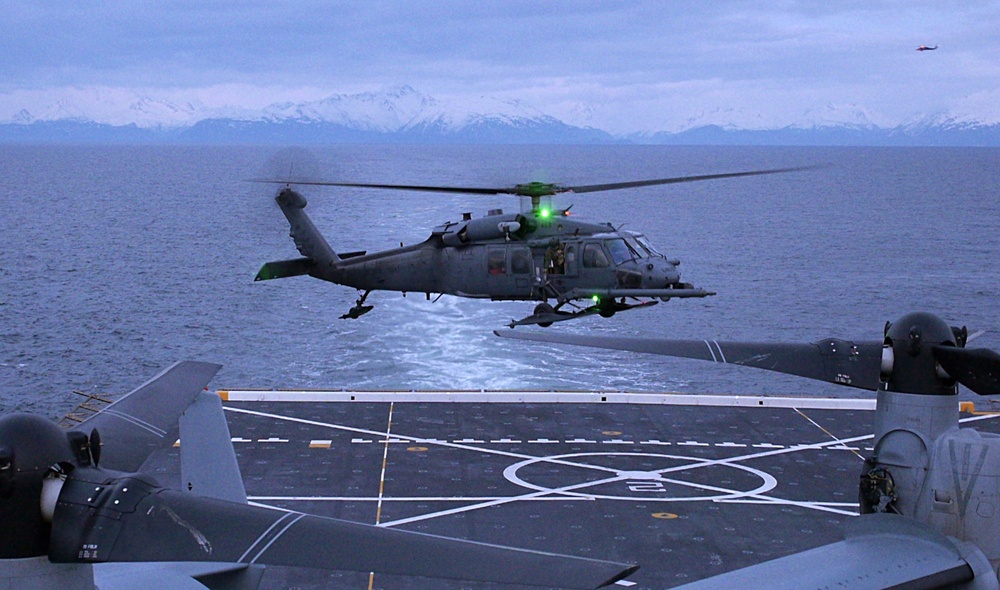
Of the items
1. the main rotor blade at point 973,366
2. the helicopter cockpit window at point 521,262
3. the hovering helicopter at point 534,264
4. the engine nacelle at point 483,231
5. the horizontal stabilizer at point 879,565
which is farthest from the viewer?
the engine nacelle at point 483,231

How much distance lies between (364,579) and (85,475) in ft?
72.0

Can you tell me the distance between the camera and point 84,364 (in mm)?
65562

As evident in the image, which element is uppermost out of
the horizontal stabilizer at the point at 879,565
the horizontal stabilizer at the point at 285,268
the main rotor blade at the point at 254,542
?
the main rotor blade at the point at 254,542

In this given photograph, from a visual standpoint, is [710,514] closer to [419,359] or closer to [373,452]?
[373,452]

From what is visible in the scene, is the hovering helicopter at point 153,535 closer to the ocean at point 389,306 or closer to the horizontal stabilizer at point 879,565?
the horizontal stabilizer at point 879,565

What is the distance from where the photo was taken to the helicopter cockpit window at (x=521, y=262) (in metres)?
35.1

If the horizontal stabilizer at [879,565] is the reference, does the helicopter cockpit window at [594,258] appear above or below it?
above

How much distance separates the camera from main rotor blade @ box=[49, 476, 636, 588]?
7203 millimetres

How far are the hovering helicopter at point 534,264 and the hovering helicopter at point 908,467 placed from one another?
690 inches

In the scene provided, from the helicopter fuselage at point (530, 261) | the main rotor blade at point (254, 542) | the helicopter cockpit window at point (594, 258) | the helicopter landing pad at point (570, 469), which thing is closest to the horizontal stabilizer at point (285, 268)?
the helicopter fuselage at point (530, 261)

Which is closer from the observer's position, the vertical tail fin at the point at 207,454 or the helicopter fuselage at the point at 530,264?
the vertical tail fin at the point at 207,454

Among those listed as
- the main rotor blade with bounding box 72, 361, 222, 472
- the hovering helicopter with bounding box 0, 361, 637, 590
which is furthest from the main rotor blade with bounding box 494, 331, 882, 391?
the hovering helicopter with bounding box 0, 361, 637, 590

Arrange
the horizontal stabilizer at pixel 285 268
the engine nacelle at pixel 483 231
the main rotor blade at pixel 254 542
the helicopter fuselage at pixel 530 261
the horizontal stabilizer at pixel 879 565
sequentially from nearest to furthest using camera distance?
the main rotor blade at pixel 254 542 < the horizontal stabilizer at pixel 879 565 < the horizontal stabilizer at pixel 285 268 < the helicopter fuselage at pixel 530 261 < the engine nacelle at pixel 483 231

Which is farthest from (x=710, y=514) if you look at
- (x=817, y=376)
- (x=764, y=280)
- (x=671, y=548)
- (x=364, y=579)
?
(x=764, y=280)
